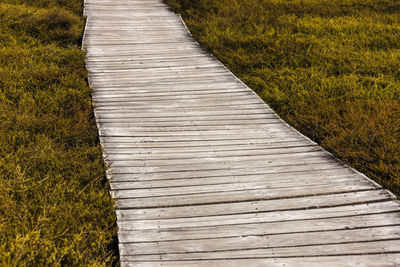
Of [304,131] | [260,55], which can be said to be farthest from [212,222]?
[260,55]

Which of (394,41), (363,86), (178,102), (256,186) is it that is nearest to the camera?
(256,186)

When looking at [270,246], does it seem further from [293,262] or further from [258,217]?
[258,217]

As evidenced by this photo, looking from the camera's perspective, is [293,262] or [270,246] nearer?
[293,262]

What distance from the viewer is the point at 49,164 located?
15.0ft

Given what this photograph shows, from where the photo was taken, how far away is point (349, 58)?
26.8 ft

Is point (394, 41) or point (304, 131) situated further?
point (394, 41)

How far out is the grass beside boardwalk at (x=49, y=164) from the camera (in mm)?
3333

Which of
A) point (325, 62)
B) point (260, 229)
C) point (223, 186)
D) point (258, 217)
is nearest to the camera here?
point (260, 229)

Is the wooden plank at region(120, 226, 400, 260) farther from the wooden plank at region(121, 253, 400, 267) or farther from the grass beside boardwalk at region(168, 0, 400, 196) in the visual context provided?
the grass beside boardwalk at region(168, 0, 400, 196)

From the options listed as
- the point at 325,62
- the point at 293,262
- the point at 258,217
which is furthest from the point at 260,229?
the point at 325,62

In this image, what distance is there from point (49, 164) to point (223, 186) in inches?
77.8

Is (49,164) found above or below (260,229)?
above

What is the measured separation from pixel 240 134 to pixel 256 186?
1.30m

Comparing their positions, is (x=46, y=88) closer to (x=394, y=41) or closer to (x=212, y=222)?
(x=212, y=222)
